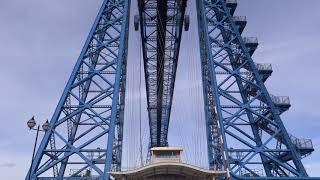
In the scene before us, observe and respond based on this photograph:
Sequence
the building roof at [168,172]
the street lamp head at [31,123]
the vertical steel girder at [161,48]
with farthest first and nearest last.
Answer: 1. the vertical steel girder at [161,48]
2. the building roof at [168,172]
3. the street lamp head at [31,123]

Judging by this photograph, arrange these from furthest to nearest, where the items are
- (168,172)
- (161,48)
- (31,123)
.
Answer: (161,48) < (168,172) < (31,123)

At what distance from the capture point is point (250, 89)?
43.3m

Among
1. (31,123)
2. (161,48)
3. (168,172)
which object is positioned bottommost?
(168,172)

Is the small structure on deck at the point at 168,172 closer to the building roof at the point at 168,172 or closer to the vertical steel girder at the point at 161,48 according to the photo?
the building roof at the point at 168,172

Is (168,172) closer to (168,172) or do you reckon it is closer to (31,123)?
(168,172)

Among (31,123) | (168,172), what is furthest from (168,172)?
(31,123)

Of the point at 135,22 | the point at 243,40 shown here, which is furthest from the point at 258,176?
the point at 135,22

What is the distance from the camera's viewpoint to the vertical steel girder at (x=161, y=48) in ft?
167

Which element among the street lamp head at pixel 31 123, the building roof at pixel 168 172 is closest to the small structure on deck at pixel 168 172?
the building roof at pixel 168 172

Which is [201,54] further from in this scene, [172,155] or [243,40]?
[172,155]

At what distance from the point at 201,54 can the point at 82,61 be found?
1463 cm

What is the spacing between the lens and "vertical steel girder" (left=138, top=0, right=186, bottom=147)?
51.0 m

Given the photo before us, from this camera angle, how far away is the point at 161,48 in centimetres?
5816

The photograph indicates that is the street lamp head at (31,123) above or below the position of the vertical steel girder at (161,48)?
below
